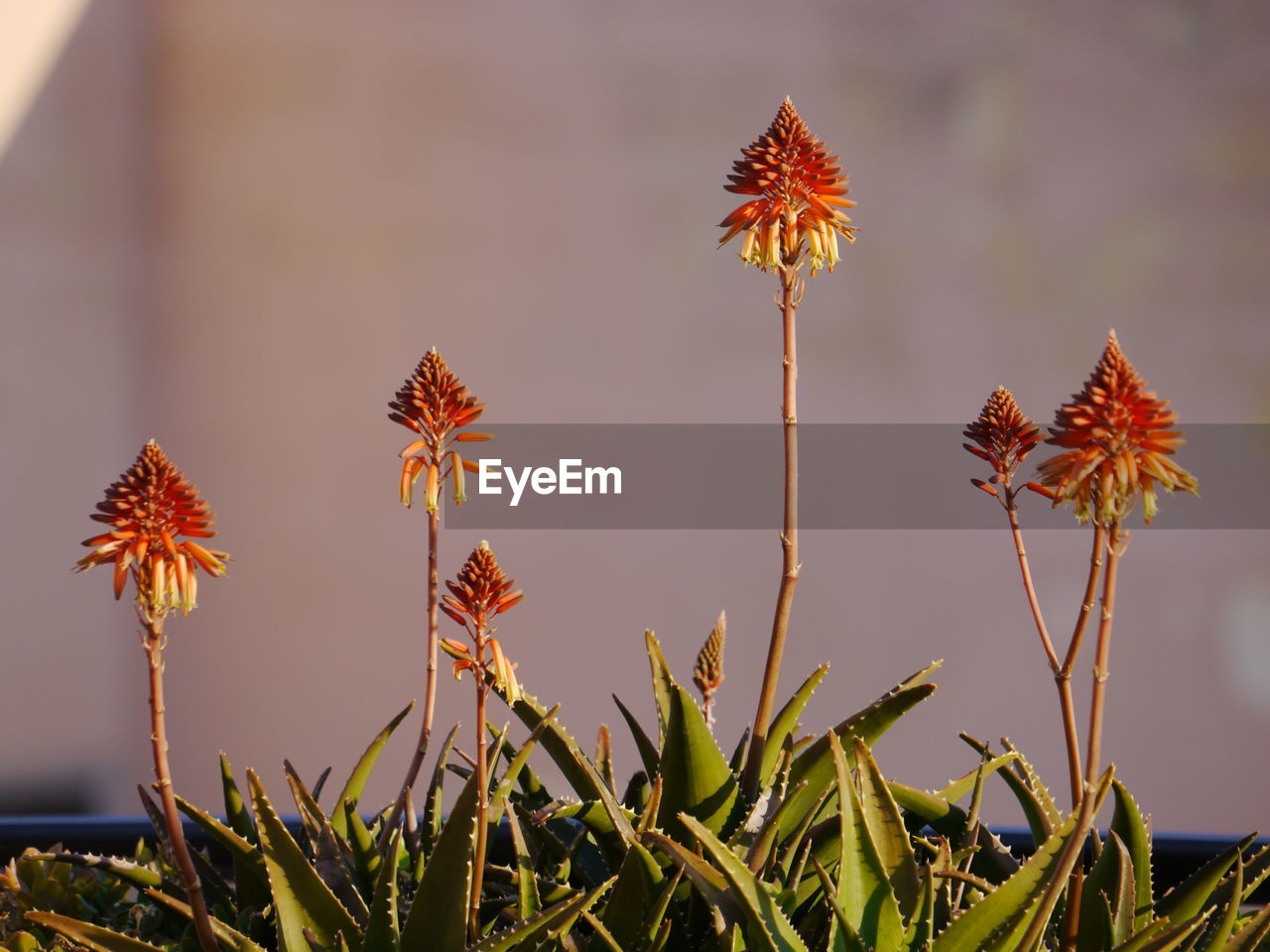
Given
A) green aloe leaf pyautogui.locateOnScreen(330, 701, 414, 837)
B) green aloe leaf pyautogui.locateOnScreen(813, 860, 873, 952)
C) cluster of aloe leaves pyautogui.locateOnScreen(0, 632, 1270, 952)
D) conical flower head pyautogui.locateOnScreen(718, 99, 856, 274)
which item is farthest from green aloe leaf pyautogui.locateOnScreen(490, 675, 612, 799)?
conical flower head pyautogui.locateOnScreen(718, 99, 856, 274)

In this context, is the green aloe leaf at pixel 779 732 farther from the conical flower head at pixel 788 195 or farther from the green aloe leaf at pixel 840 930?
the conical flower head at pixel 788 195

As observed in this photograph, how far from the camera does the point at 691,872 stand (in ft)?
2.47

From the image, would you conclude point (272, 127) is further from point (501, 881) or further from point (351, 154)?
point (501, 881)

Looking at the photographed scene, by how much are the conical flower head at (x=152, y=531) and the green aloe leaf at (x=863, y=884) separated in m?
0.43

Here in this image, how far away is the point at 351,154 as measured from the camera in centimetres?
265

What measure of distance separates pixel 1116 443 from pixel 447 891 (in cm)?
53

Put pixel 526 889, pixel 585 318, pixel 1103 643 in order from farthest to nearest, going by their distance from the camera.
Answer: pixel 585 318
pixel 526 889
pixel 1103 643

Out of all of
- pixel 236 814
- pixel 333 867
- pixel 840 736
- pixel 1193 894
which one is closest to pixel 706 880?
pixel 840 736

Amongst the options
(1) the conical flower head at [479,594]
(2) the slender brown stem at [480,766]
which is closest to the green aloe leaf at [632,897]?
(2) the slender brown stem at [480,766]

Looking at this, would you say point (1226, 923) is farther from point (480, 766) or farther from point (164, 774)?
point (164, 774)

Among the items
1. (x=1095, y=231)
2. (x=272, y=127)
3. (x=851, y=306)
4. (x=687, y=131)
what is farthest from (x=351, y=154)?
(x=1095, y=231)

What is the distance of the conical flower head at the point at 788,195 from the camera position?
833mm

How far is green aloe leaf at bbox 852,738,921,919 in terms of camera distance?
0.78 meters

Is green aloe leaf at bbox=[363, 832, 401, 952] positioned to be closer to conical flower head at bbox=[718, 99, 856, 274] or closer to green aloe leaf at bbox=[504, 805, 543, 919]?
green aloe leaf at bbox=[504, 805, 543, 919]
